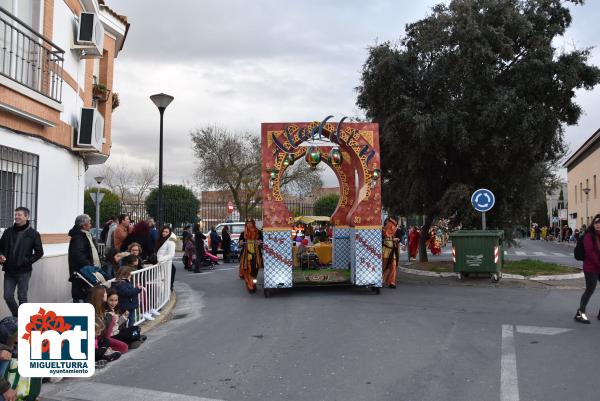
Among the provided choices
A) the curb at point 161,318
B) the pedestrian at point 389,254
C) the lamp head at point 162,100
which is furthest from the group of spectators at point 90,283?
the pedestrian at point 389,254

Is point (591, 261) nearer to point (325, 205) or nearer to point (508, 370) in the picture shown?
point (508, 370)

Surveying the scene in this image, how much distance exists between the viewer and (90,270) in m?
7.75

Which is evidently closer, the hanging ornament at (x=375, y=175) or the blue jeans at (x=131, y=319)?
the blue jeans at (x=131, y=319)

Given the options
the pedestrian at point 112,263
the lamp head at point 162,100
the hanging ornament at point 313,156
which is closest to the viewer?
the pedestrian at point 112,263

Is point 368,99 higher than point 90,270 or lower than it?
higher

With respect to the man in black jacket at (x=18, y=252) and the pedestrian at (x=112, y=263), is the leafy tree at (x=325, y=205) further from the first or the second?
the man in black jacket at (x=18, y=252)

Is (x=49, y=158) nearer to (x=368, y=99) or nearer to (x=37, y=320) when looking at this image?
(x=37, y=320)

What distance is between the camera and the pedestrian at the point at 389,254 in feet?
43.0

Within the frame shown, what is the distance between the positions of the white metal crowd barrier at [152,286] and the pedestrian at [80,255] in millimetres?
662

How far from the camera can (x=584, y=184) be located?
176 ft

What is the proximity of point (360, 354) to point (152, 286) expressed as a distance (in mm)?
4195

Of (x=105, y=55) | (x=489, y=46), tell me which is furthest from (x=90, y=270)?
(x=489, y=46)

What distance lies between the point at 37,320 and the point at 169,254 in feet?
21.1

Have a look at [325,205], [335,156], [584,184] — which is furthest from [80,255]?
[584,184]
